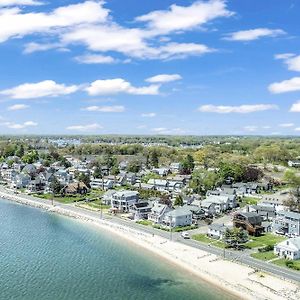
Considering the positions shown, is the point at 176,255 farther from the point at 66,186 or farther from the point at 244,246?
the point at 66,186

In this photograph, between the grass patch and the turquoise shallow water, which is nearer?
the turquoise shallow water

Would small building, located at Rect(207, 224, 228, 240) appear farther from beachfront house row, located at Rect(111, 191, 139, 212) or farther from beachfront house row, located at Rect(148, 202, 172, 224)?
beachfront house row, located at Rect(111, 191, 139, 212)

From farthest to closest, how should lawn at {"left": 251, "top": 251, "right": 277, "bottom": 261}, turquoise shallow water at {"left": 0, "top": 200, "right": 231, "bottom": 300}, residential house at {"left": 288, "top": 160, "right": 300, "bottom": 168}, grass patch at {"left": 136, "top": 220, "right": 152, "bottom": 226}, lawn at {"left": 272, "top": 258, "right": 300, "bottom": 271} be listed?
residential house at {"left": 288, "top": 160, "right": 300, "bottom": 168}
grass patch at {"left": 136, "top": 220, "right": 152, "bottom": 226}
lawn at {"left": 251, "top": 251, "right": 277, "bottom": 261}
lawn at {"left": 272, "top": 258, "right": 300, "bottom": 271}
turquoise shallow water at {"left": 0, "top": 200, "right": 231, "bottom": 300}

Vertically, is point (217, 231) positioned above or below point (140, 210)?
below

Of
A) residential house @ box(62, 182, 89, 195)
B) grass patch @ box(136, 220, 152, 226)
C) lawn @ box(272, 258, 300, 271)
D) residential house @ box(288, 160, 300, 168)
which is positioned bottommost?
lawn @ box(272, 258, 300, 271)

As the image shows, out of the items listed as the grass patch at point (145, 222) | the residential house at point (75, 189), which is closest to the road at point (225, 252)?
the grass patch at point (145, 222)

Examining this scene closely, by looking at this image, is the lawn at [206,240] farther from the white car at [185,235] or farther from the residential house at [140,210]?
the residential house at [140,210]

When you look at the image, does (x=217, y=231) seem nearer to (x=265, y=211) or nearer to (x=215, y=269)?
(x=215, y=269)

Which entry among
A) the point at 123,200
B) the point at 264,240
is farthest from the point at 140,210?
the point at 264,240


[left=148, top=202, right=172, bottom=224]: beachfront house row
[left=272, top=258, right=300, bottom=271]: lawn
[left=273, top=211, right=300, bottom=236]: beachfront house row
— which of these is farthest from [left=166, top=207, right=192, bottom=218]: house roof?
[left=272, top=258, right=300, bottom=271]: lawn
